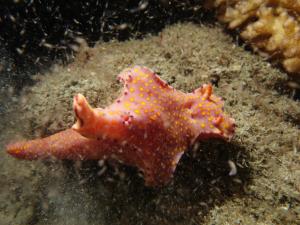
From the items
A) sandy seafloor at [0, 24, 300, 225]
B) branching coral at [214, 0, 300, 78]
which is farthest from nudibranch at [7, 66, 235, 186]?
branching coral at [214, 0, 300, 78]

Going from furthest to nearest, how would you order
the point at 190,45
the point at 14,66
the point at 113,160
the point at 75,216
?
the point at 14,66
the point at 190,45
the point at 75,216
the point at 113,160

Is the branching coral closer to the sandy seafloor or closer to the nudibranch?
the sandy seafloor

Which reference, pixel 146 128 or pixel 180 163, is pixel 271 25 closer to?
pixel 180 163

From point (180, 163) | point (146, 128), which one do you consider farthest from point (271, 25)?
point (146, 128)

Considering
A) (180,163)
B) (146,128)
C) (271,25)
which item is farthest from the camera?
(271,25)

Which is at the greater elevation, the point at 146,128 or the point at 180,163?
the point at 146,128

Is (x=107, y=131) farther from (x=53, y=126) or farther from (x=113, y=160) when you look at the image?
(x=53, y=126)

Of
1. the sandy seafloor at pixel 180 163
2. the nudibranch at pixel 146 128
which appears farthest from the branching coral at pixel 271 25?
the nudibranch at pixel 146 128

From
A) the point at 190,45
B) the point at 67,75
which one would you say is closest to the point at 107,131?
the point at 67,75
